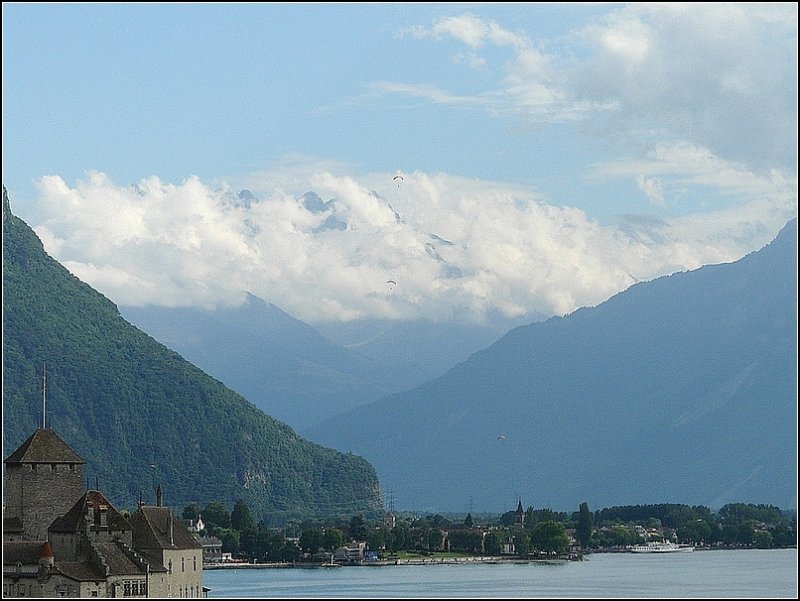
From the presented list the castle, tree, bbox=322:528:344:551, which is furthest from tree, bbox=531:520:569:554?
the castle

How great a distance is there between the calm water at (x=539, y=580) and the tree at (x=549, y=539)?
25.2ft

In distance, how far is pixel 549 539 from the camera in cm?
16425

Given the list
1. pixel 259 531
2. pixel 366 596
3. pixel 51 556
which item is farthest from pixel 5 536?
pixel 259 531

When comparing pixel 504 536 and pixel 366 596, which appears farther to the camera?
pixel 504 536

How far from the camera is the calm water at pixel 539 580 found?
91500 mm

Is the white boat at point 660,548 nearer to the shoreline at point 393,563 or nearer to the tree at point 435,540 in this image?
the tree at point 435,540

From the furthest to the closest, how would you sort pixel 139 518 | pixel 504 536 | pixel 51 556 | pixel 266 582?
pixel 504 536
pixel 266 582
pixel 139 518
pixel 51 556

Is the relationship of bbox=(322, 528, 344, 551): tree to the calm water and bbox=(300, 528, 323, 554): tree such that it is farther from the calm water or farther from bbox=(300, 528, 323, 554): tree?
the calm water

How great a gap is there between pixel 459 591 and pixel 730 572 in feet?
101

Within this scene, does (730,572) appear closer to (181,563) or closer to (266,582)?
(266,582)

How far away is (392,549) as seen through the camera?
165m

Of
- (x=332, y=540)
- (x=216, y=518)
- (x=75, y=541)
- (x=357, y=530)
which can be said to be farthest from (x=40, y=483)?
(x=357, y=530)

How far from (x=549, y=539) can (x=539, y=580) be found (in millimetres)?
52078

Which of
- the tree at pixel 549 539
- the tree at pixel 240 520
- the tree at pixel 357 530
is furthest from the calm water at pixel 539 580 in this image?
the tree at pixel 357 530
